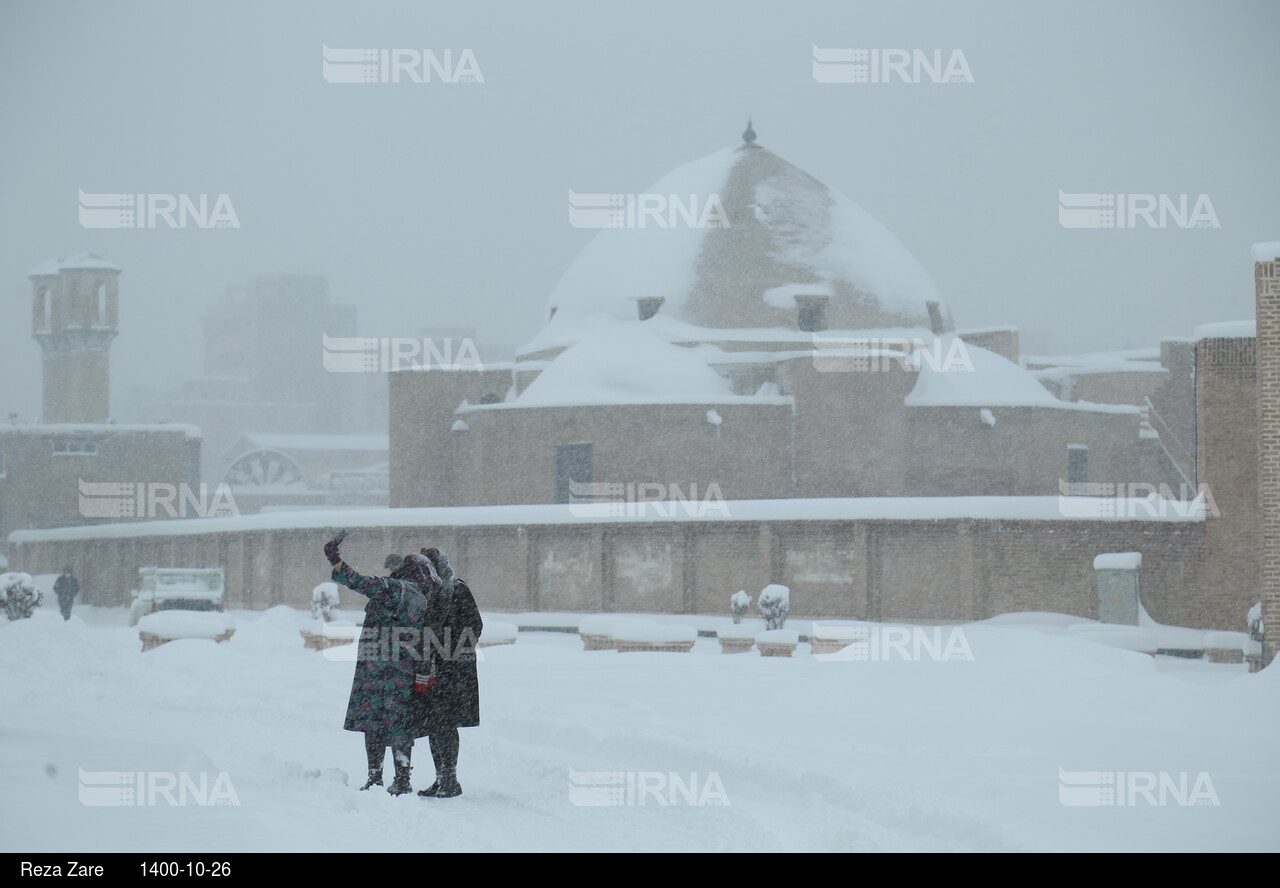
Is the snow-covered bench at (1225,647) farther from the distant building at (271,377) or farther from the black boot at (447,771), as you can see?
the distant building at (271,377)

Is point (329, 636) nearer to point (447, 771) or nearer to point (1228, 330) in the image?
point (447, 771)

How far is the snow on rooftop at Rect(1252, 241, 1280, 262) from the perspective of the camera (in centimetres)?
1742

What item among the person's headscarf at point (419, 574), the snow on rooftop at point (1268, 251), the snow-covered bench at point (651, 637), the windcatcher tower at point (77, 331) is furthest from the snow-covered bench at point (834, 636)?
the windcatcher tower at point (77, 331)

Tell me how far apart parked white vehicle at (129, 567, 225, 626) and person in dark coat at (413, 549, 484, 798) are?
19.7 m

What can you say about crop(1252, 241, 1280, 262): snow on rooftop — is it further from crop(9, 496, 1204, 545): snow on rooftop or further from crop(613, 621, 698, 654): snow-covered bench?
crop(613, 621, 698, 654): snow-covered bench

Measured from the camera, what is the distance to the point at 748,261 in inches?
1486

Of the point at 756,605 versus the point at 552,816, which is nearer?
the point at 552,816

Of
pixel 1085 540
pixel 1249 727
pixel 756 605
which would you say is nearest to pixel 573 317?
pixel 756 605

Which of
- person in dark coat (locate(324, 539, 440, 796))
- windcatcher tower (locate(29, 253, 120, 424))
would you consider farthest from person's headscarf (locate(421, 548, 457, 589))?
Answer: windcatcher tower (locate(29, 253, 120, 424))

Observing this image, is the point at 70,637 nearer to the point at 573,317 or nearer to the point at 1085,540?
the point at 1085,540

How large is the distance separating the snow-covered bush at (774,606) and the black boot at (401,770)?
14097 millimetres
